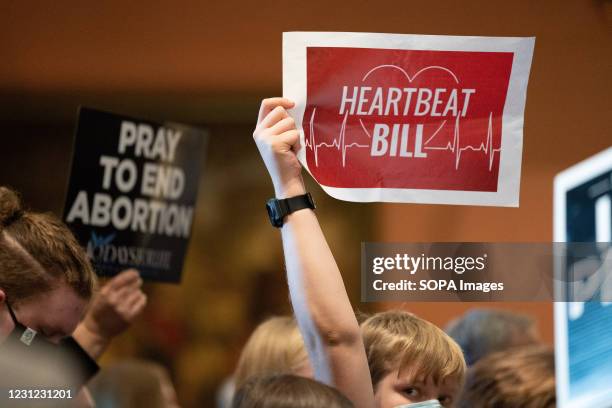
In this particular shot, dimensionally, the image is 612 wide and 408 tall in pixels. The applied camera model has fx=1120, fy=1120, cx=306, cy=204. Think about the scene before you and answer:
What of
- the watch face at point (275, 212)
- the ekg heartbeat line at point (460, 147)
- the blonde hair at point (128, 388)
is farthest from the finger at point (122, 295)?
the ekg heartbeat line at point (460, 147)

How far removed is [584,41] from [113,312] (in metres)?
1.38

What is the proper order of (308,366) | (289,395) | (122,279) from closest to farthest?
1. (289,395)
2. (308,366)
3. (122,279)

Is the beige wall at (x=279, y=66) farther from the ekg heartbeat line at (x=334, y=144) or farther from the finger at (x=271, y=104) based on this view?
the finger at (x=271, y=104)

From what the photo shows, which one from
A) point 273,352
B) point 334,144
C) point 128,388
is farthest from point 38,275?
point 128,388

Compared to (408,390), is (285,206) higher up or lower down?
higher up

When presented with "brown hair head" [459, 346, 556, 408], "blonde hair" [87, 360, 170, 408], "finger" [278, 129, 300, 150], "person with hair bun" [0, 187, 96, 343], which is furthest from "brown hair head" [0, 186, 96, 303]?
"blonde hair" [87, 360, 170, 408]

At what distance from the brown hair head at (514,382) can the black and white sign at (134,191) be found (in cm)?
94

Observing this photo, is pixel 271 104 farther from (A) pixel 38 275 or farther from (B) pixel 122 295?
(B) pixel 122 295

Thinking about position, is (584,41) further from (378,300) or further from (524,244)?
(378,300)

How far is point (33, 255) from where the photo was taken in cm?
208

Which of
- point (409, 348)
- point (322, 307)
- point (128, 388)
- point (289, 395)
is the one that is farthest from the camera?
point (128, 388)

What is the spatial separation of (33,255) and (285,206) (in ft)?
1.69

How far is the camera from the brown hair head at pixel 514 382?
2.21 metres

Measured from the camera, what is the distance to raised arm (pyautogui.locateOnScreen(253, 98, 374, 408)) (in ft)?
6.07
